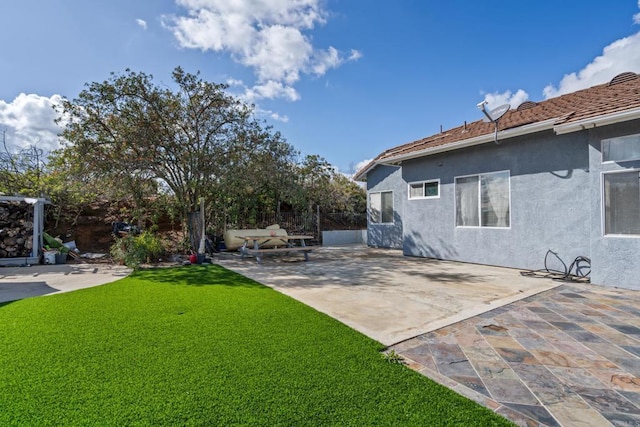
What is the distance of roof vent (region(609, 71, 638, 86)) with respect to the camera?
8081 mm

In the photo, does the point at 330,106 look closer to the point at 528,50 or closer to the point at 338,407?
the point at 528,50

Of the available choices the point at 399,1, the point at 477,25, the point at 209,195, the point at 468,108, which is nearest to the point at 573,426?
the point at 399,1

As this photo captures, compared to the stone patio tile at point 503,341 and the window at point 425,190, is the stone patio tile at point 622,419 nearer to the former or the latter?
the stone patio tile at point 503,341

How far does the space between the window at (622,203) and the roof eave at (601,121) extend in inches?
38.9

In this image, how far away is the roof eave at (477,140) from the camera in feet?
23.3

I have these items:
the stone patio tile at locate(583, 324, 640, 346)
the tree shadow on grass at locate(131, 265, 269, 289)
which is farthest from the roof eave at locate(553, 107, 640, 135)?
the tree shadow on grass at locate(131, 265, 269, 289)

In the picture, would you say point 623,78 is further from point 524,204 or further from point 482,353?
point 482,353

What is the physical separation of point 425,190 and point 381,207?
3949 millimetres

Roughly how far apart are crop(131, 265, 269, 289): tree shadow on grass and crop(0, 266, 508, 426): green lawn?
1958mm

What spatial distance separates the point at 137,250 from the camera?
898 centimetres

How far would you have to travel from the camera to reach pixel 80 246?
12.1 meters

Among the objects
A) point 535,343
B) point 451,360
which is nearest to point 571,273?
point 535,343

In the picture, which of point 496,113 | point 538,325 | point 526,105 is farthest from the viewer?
point 526,105

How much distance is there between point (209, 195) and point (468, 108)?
11.1 meters
